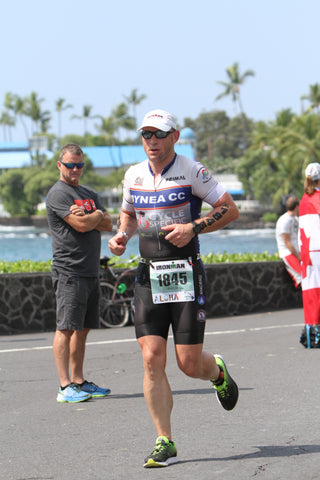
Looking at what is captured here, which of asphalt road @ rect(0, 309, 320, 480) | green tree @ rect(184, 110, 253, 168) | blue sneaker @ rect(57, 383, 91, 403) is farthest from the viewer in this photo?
green tree @ rect(184, 110, 253, 168)

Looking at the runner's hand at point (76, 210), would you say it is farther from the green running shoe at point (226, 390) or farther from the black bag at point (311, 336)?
the black bag at point (311, 336)

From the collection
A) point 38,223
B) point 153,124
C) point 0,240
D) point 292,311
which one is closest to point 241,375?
point 153,124

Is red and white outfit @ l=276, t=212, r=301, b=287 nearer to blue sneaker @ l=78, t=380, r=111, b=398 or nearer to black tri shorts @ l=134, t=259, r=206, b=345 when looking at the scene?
Result: blue sneaker @ l=78, t=380, r=111, b=398

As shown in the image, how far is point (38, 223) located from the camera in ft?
378

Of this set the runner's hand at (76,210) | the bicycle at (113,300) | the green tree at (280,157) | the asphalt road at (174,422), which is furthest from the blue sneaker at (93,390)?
the green tree at (280,157)

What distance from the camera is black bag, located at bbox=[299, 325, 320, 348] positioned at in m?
9.88

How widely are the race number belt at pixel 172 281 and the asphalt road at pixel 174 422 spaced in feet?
3.11

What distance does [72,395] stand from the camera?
7355 millimetres

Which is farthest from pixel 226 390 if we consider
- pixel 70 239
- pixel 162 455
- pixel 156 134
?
pixel 70 239

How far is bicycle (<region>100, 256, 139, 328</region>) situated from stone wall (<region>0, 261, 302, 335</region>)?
795 millimetres

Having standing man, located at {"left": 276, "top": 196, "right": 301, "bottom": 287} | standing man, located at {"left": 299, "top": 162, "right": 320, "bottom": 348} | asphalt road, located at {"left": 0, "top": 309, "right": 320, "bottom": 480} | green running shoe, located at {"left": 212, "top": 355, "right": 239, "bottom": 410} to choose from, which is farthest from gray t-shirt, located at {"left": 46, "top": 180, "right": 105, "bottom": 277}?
standing man, located at {"left": 276, "top": 196, "right": 301, "bottom": 287}

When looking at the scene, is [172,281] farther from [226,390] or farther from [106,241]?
[106,241]

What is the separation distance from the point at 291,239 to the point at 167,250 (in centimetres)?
894

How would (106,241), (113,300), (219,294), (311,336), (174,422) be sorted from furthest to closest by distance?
(106,241), (219,294), (113,300), (311,336), (174,422)
